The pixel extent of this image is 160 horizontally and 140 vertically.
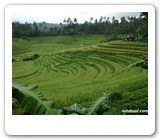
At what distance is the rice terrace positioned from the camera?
4.56 metres

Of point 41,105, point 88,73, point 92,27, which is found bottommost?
point 41,105

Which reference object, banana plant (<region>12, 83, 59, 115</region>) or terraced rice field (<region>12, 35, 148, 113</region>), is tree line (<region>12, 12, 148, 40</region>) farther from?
banana plant (<region>12, 83, 59, 115</region>)

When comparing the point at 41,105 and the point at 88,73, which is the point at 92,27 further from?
the point at 41,105

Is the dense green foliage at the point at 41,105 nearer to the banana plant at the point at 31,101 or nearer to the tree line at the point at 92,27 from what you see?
the banana plant at the point at 31,101

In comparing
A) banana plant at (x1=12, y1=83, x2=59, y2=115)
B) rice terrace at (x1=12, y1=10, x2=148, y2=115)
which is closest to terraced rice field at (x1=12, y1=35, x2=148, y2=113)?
rice terrace at (x1=12, y1=10, x2=148, y2=115)

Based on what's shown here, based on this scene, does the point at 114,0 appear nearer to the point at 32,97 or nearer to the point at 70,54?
the point at 70,54

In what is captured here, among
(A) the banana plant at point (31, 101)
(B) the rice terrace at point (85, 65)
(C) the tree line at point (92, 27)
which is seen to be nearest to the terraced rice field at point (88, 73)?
(B) the rice terrace at point (85, 65)

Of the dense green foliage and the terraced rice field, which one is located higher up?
the terraced rice field

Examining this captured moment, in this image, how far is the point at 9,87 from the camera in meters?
4.45

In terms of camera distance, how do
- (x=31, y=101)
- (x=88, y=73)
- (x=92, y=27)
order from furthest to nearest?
(x=92, y=27), (x=88, y=73), (x=31, y=101)

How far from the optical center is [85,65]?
4.85 metres

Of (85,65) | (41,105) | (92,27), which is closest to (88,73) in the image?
(85,65)

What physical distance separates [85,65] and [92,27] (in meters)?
0.45

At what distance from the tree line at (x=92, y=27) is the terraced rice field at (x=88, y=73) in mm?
148
